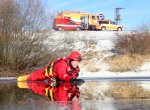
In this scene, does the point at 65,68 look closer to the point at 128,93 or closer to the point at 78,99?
the point at 128,93

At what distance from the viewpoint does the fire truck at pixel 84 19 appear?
55.8m

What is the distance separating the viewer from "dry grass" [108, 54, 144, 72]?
2269 centimetres

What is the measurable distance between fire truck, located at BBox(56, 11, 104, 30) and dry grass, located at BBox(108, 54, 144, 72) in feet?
96.6

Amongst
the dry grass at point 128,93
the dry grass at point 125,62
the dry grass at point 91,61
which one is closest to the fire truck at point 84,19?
the dry grass at point 91,61

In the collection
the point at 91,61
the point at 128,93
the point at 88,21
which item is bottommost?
the point at 128,93

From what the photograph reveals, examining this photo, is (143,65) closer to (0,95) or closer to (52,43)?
(52,43)

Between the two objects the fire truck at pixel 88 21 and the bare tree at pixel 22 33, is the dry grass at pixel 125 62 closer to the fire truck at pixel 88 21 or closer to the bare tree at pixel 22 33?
the bare tree at pixel 22 33

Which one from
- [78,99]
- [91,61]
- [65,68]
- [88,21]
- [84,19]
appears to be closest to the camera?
[78,99]

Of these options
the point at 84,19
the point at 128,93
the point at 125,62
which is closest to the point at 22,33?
the point at 125,62

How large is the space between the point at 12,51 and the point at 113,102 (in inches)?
574

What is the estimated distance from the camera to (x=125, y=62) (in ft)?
78.0

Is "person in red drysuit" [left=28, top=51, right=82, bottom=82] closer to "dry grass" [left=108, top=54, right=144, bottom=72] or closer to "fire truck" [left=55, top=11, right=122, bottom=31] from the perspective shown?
"dry grass" [left=108, top=54, right=144, bottom=72]

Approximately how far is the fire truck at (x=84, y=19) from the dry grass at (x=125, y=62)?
29.4m

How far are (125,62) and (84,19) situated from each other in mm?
33121
